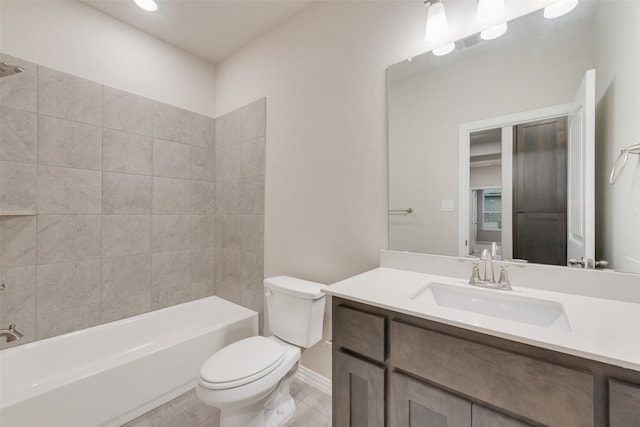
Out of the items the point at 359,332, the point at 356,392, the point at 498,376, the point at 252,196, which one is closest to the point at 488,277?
the point at 498,376

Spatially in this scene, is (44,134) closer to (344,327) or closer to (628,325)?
(344,327)

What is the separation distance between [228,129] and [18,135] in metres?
1.35

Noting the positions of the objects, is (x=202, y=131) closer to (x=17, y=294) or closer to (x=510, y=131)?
(x=17, y=294)

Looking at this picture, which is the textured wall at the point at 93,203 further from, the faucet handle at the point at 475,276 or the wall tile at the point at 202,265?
the faucet handle at the point at 475,276

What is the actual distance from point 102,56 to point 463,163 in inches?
101

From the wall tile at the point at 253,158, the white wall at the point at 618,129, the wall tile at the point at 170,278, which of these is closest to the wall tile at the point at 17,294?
the wall tile at the point at 170,278

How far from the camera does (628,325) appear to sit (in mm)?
739

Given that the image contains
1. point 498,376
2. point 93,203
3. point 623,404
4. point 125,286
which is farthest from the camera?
point 125,286

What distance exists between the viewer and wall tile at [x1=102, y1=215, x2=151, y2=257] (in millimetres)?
1946

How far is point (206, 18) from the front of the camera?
1.98 m

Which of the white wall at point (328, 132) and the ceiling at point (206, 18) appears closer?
the white wall at point (328, 132)

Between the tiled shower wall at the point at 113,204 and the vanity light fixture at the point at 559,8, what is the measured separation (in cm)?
176

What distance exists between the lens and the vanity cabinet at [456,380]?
625mm

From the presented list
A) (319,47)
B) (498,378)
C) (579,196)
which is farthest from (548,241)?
(319,47)
